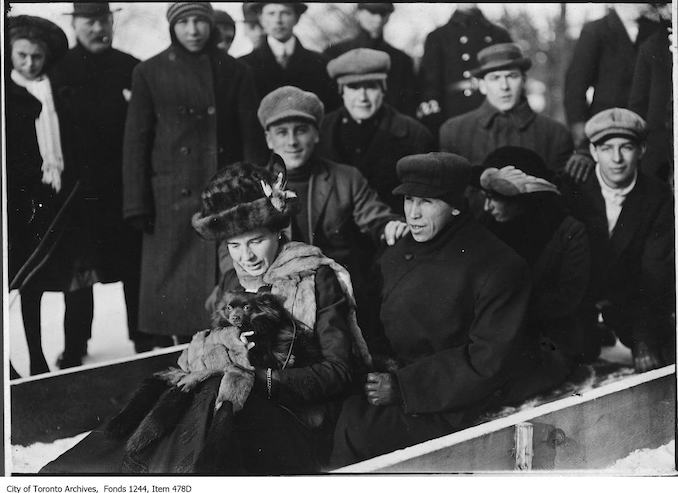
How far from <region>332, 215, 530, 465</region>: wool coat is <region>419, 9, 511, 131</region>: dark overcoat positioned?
0.64 metres

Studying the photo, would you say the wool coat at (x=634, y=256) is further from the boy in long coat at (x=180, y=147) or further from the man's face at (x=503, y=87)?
the boy in long coat at (x=180, y=147)

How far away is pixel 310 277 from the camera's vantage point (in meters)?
4.31

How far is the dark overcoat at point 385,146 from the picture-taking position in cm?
449

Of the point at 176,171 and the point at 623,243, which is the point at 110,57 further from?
the point at 623,243

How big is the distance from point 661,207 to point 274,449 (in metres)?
2.30

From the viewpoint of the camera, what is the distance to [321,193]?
448 cm

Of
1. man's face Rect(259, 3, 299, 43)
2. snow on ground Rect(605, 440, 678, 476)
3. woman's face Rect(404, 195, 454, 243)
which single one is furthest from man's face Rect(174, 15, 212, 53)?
snow on ground Rect(605, 440, 678, 476)

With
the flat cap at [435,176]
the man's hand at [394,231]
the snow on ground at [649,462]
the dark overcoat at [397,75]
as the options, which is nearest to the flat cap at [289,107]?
the dark overcoat at [397,75]

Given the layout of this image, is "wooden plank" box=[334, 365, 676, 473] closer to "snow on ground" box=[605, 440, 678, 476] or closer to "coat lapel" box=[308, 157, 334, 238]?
"snow on ground" box=[605, 440, 678, 476]

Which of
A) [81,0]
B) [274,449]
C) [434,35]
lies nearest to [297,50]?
[434,35]

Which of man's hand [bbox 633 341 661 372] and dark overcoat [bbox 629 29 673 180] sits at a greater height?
dark overcoat [bbox 629 29 673 180]

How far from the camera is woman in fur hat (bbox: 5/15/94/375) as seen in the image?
4520mm

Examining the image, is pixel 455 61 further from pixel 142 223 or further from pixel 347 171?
pixel 142 223

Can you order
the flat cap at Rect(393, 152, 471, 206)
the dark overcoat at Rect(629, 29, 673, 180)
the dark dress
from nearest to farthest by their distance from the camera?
the dark dress → the flat cap at Rect(393, 152, 471, 206) → the dark overcoat at Rect(629, 29, 673, 180)
